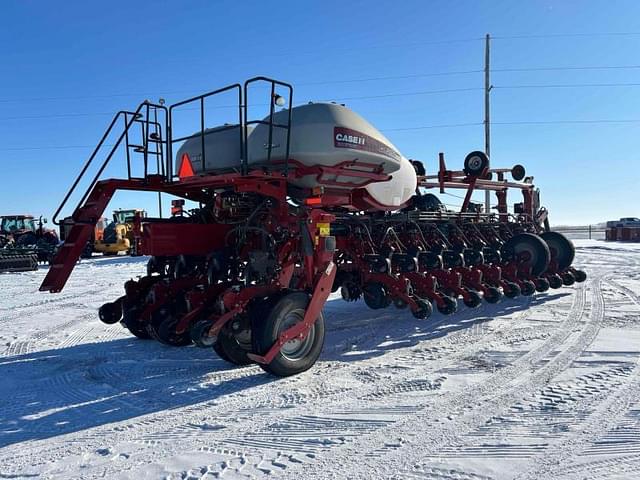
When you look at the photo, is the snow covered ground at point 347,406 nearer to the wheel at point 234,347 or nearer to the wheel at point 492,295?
the wheel at point 234,347

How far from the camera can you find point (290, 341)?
5199 mm

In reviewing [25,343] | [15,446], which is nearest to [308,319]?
[15,446]

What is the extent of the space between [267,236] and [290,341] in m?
1.35

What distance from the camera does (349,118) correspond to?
6.00 m

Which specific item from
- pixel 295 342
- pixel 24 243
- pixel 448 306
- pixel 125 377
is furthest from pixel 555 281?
pixel 24 243

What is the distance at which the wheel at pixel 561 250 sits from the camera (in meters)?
11.1

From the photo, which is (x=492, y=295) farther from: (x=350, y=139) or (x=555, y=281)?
(x=350, y=139)

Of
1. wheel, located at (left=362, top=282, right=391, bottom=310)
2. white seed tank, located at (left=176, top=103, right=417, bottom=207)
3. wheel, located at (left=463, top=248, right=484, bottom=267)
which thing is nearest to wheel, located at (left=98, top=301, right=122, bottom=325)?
white seed tank, located at (left=176, top=103, right=417, bottom=207)

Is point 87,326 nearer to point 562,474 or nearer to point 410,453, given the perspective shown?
point 410,453

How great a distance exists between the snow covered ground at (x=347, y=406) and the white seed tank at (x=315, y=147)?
7.11ft

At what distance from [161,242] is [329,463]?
11.3ft

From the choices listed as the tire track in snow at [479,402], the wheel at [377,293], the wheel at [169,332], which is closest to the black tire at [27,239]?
the wheel at [169,332]

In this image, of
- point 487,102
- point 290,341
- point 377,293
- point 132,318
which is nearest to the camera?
point 290,341

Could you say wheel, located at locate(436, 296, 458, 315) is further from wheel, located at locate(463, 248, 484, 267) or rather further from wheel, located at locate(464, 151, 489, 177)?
wheel, located at locate(464, 151, 489, 177)
